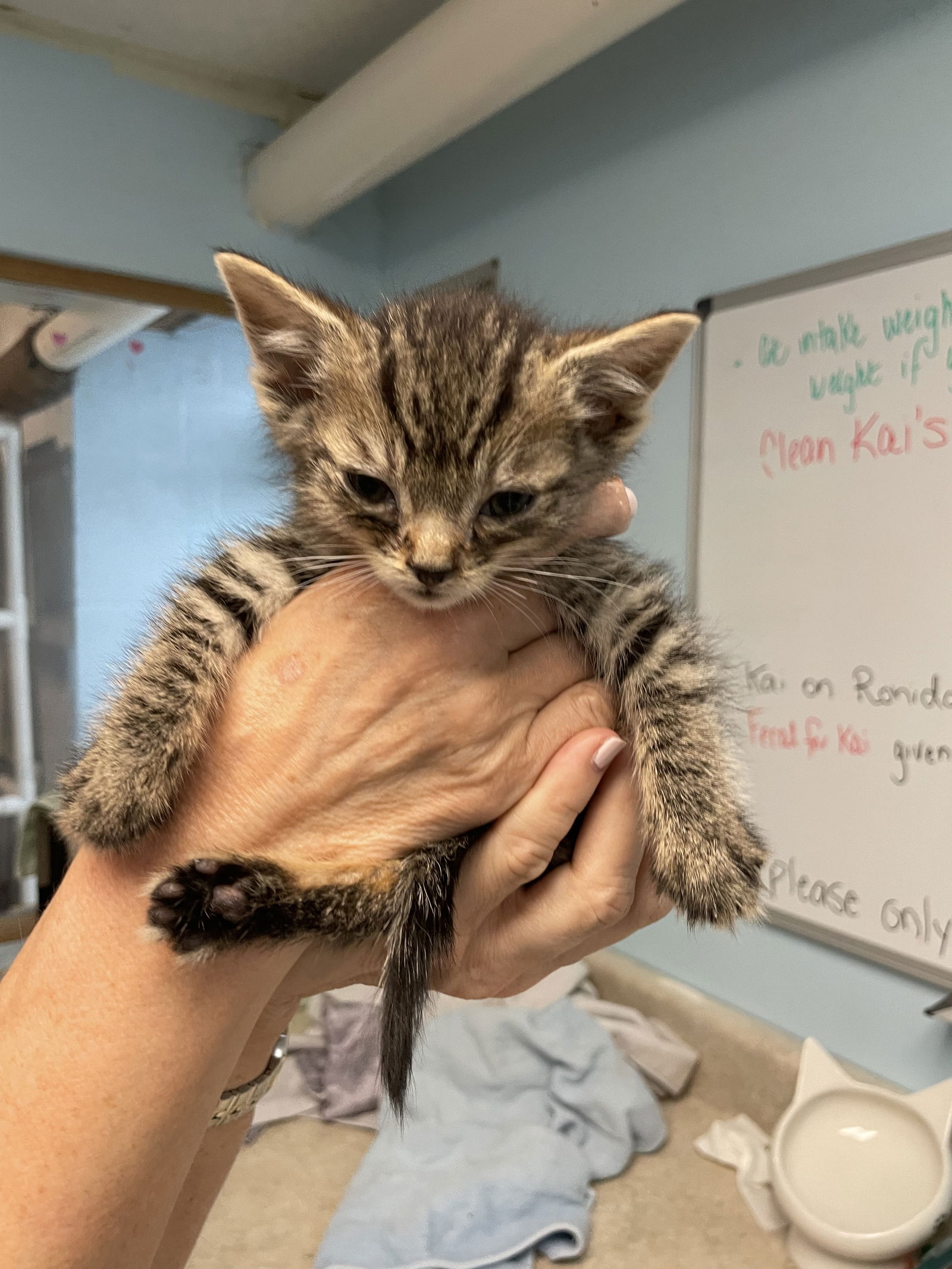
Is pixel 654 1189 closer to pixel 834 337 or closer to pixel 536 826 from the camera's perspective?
pixel 536 826

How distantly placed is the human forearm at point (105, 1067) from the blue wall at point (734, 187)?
1434 millimetres

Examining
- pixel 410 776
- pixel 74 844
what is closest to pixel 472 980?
pixel 410 776

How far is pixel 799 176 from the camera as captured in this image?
1.83 meters

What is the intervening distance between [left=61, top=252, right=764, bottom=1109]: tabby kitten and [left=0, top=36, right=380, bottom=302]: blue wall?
1.84 meters

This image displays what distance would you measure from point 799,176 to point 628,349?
1154mm

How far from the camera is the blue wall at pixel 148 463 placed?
104 inches

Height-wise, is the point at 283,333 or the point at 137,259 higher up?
the point at 137,259

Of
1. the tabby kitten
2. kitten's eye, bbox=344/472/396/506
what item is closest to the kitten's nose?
the tabby kitten

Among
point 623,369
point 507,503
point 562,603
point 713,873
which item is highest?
point 623,369

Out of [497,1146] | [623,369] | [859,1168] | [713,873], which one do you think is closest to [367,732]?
[713,873]

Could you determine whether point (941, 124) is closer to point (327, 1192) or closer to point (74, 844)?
point (74, 844)

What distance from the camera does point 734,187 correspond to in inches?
77.6

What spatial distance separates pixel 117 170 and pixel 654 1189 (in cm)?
298

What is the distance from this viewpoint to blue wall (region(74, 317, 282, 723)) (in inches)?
104
